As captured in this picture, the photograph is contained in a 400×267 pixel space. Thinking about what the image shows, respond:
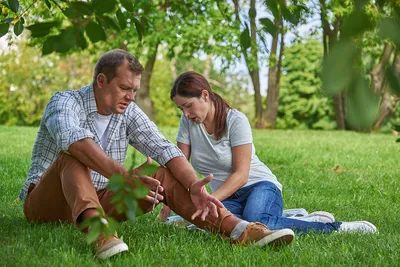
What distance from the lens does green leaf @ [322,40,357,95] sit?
92 centimetres

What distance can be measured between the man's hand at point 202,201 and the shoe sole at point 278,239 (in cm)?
25

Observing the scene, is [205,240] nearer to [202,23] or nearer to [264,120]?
[202,23]

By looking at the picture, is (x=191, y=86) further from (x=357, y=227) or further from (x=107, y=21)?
(x=107, y=21)

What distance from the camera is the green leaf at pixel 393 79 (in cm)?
102

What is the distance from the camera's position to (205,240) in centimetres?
335

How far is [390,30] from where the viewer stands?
96cm

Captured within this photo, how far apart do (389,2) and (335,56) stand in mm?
360

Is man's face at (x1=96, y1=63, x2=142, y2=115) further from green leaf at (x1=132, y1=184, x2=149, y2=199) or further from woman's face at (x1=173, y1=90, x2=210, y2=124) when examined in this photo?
green leaf at (x1=132, y1=184, x2=149, y2=199)

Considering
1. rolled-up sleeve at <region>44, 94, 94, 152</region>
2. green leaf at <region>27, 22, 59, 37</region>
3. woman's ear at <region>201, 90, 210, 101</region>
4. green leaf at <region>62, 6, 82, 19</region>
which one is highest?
green leaf at <region>62, 6, 82, 19</region>

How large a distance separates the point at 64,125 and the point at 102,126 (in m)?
0.41

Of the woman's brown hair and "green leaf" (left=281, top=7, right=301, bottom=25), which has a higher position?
"green leaf" (left=281, top=7, right=301, bottom=25)

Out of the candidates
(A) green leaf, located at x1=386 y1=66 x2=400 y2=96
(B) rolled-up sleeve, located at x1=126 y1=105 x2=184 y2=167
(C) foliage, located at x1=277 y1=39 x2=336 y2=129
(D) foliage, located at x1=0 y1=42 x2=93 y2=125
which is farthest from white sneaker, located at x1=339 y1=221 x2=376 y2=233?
(C) foliage, located at x1=277 y1=39 x2=336 y2=129

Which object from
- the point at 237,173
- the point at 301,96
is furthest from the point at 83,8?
the point at 301,96

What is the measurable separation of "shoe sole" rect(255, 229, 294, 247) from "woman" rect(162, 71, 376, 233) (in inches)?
21.1
